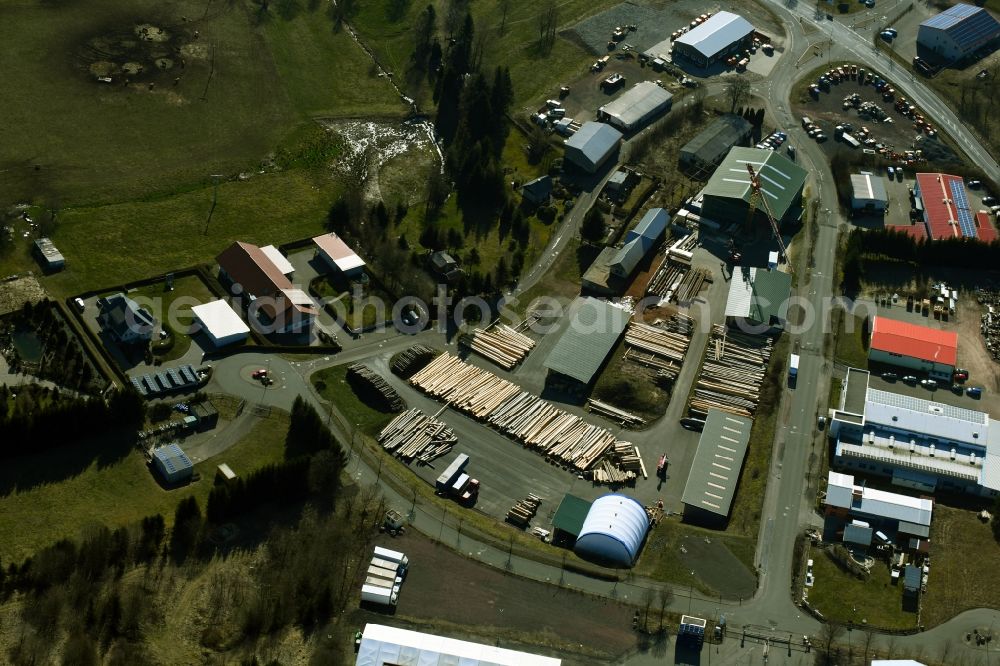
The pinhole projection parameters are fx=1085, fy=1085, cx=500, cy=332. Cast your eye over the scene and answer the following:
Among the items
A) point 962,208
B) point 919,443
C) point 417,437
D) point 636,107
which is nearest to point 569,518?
point 417,437

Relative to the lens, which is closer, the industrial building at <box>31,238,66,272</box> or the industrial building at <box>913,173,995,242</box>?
the industrial building at <box>31,238,66,272</box>

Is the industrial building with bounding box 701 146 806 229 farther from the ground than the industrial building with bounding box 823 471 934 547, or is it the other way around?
the industrial building with bounding box 701 146 806 229

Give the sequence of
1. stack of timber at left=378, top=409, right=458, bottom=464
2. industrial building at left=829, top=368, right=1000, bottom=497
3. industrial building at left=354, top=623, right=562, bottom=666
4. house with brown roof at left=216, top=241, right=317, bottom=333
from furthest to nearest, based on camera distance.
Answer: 1. house with brown roof at left=216, top=241, right=317, bottom=333
2. stack of timber at left=378, top=409, right=458, bottom=464
3. industrial building at left=829, top=368, right=1000, bottom=497
4. industrial building at left=354, top=623, right=562, bottom=666

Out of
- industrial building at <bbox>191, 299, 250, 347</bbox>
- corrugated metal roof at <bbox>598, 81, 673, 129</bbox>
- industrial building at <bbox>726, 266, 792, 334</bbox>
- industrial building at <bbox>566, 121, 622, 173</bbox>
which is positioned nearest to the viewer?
industrial building at <bbox>191, 299, 250, 347</bbox>

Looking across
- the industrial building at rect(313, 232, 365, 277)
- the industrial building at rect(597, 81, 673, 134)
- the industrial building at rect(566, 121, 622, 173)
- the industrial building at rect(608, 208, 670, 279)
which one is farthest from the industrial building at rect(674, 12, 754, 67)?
the industrial building at rect(313, 232, 365, 277)

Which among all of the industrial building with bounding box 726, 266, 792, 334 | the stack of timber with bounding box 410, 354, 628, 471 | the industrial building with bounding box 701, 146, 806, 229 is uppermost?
the industrial building with bounding box 701, 146, 806, 229

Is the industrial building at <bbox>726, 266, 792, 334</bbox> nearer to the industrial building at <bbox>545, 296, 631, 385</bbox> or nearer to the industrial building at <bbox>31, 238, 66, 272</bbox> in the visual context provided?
the industrial building at <bbox>545, 296, 631, 385</bbox>

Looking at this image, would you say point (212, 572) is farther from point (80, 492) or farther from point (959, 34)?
point (959, 34)
